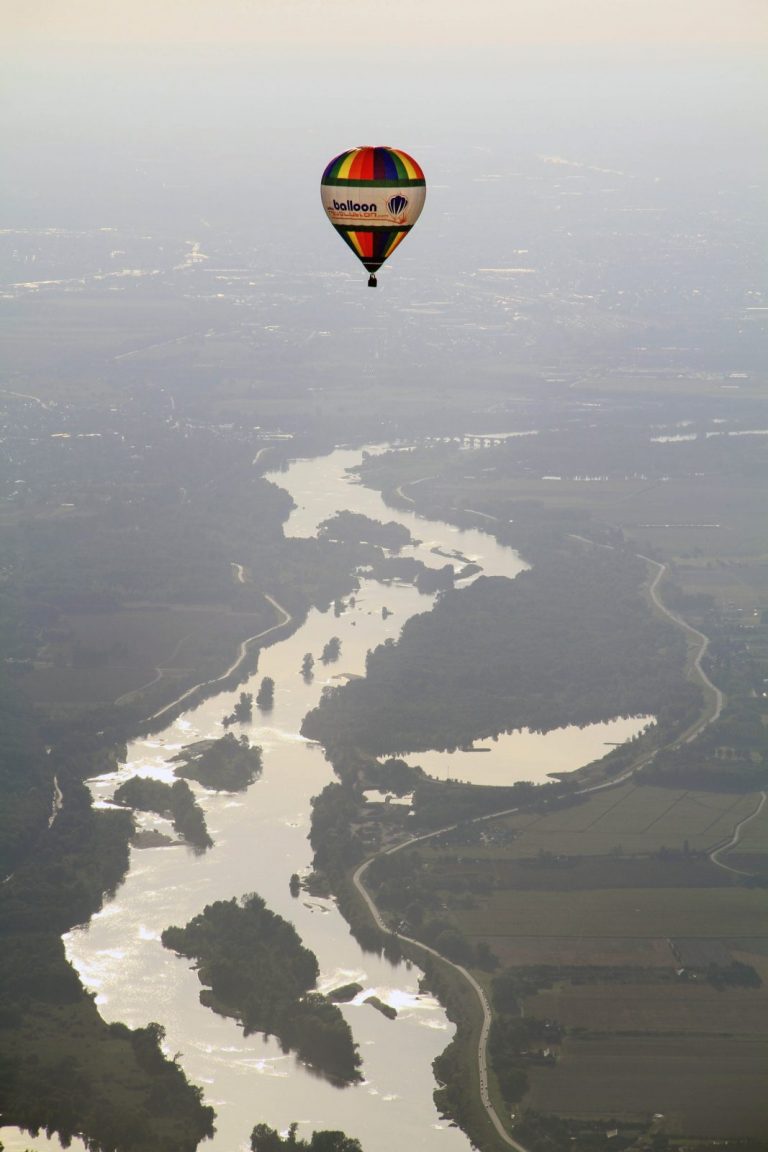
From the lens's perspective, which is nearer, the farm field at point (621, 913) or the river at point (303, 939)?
the river at point (303, 939)

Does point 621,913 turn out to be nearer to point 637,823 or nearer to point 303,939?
point 637,823

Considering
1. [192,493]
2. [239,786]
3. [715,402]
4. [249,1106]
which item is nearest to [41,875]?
[239,786]

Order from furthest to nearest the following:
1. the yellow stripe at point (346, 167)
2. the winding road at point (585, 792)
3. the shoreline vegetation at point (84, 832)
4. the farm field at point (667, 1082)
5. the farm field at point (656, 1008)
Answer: the farm field at point (656, 1008) → the winding road at point (585, 792) → the shoreline vegetation at point (84, 832) → the farm field at point (667, 1082) → the yellow stripe at point (346, 167)

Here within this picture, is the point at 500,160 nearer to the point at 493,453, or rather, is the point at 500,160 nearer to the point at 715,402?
the point at 715,402

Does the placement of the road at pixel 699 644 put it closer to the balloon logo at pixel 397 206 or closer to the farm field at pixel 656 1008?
the farm field at pixel 656 1008

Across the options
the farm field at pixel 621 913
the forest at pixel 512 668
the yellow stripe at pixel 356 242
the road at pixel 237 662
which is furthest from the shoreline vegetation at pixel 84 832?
the yellow stripe at pixel 356 242

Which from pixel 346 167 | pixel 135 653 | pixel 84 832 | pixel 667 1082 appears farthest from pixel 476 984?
pixel 135 653

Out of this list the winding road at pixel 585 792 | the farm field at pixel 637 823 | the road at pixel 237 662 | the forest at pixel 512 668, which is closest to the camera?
the winding road at pixel 585 792

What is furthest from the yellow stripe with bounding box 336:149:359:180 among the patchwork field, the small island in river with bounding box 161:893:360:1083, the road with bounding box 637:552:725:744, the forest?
the road with bounding box 637:552:725:744
